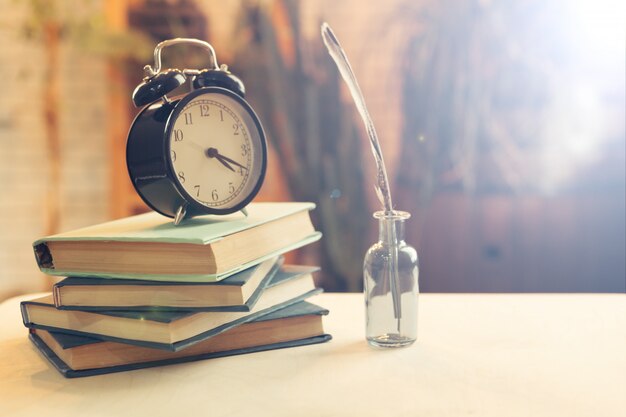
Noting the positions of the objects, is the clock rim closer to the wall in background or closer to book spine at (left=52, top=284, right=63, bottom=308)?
book spine at (left=52, top=284, right=63, bottom=308)

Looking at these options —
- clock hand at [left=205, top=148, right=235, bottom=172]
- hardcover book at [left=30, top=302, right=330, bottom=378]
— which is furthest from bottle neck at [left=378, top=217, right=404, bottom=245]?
clock hand at [left=205, top=148, right=235, bottom=172]

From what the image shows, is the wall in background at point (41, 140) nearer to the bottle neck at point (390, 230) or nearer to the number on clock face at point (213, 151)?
the number on clock face at point (213, 151)

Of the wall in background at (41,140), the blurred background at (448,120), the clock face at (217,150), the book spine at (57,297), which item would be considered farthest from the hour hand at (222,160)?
the wall in background at (41,140)

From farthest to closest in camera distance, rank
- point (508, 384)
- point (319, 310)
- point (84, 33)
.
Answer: point (84, 33) → point (319, 310) → point (508, 384)

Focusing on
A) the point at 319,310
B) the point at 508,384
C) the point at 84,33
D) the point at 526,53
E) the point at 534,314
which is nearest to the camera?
the point at 508,384

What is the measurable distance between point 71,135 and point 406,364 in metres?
Answer: 2.34

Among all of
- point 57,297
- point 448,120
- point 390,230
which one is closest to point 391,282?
point 390,230

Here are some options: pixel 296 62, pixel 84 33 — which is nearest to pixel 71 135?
pixel 84 33

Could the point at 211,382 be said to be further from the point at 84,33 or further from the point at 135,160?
the point at 84,33

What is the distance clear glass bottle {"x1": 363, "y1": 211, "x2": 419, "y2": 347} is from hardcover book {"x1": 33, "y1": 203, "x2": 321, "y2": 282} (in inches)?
5.2

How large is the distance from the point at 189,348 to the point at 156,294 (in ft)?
0.27

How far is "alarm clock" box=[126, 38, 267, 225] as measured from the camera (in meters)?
0.94

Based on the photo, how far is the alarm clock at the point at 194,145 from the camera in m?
0.94

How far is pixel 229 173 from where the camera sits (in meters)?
1.01
